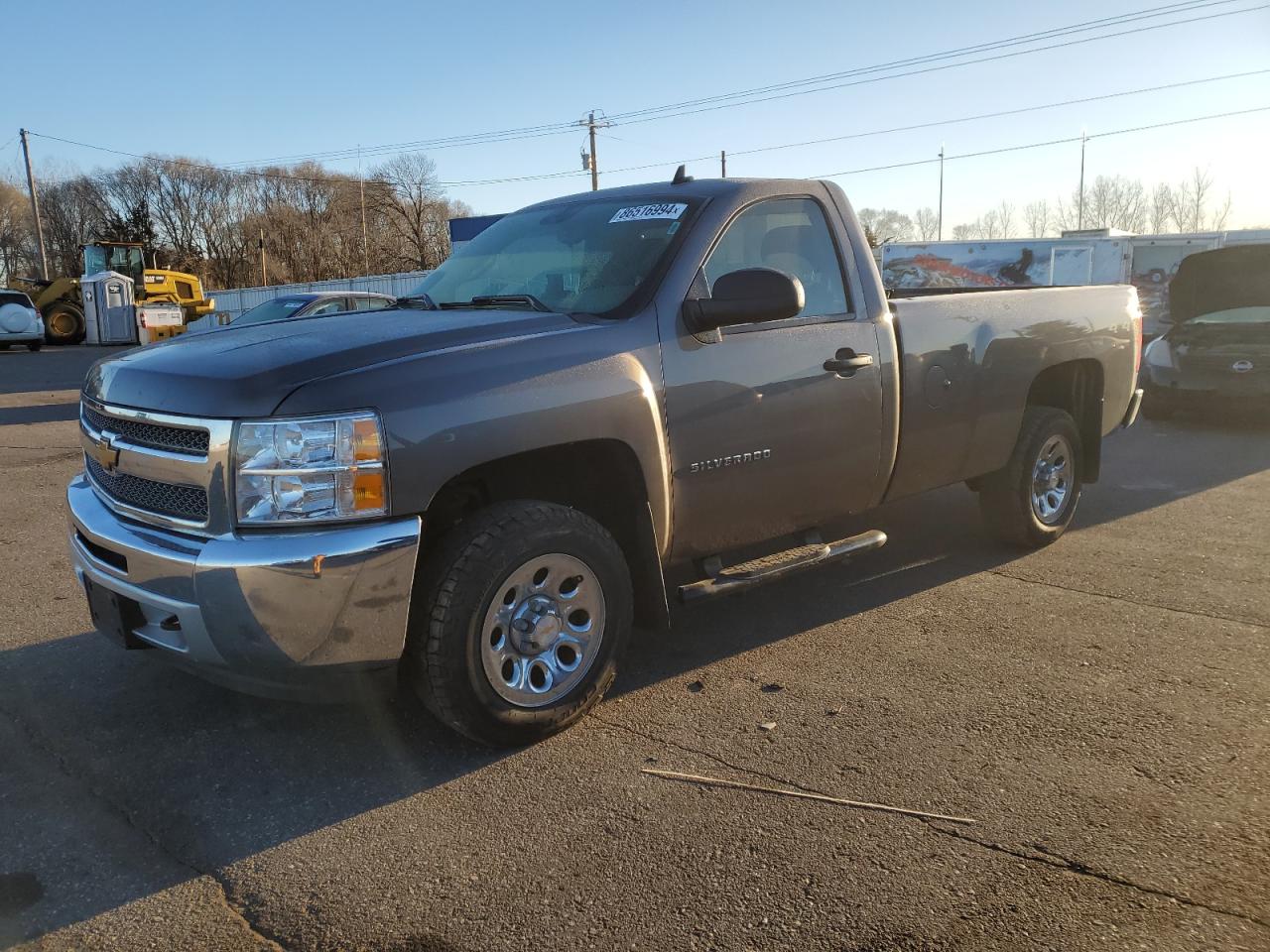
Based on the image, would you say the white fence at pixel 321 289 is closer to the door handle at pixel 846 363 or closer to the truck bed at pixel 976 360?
the truck bed at pixel 976 360

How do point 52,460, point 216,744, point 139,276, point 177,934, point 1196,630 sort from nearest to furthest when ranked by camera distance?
point 177,934
point 216,744
point 1196,630
point 52,460
point 139,276

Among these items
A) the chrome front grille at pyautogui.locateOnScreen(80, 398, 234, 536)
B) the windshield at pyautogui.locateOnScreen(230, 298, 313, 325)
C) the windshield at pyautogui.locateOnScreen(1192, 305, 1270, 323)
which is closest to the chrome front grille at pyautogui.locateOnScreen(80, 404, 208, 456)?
the chrome front grille at pyautogui.locateOnScreen(80, 398, 234, 536)

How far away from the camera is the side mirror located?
12.1 ft

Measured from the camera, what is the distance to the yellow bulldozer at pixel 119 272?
34.1 metres

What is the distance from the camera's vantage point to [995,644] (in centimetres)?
438

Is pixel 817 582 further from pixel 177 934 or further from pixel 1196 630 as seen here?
pixel 177 934

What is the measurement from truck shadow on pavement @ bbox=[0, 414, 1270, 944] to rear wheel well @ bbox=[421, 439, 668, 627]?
58cm

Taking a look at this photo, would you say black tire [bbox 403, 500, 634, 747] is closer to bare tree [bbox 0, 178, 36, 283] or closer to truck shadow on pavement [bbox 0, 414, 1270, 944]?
truck shadow on pavement [bbox 0, 414, 1270, 944]

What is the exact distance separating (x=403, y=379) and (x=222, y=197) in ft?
291

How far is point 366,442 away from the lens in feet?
9.71

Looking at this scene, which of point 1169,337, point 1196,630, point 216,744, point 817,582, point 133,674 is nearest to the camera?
point 216,744

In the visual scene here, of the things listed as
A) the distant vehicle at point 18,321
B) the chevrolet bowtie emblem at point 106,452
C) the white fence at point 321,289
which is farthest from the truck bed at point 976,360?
the distant vehicle at point 18,321

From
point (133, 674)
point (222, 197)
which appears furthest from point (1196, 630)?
point (222, 197)

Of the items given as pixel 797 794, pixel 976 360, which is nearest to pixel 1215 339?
pixel 976 360
